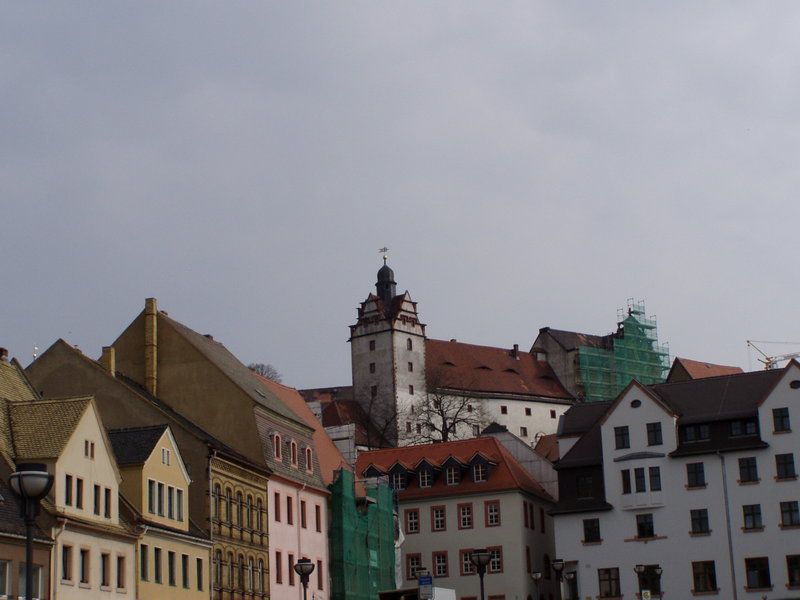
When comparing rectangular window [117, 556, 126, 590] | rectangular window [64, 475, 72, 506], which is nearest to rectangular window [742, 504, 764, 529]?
rectangular window [117, 556, 126, 590]

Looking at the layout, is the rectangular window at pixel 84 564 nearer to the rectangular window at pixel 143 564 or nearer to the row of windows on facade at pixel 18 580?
the row of windows on facade at pixel 18 580

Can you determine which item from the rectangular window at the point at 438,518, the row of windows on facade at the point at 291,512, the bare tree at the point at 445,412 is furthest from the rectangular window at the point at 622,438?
the bare tree at the point at 445,412

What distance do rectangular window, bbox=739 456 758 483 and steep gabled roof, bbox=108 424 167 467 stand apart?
3755 centimetres

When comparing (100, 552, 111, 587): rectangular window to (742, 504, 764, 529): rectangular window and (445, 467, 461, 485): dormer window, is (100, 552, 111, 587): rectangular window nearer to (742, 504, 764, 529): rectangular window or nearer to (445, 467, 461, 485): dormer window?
(742, 504, 764, 529): rectangular window

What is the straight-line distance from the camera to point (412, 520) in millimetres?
97125

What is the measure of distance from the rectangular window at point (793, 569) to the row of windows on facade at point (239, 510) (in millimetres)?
30501

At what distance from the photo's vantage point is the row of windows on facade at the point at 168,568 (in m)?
58.0

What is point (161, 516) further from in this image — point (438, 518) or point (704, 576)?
point (438, 518)

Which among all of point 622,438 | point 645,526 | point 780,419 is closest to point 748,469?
point 780,419

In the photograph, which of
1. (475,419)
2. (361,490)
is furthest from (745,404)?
(475,419)

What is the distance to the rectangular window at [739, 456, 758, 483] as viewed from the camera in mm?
83688

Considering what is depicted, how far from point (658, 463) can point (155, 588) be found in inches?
1499

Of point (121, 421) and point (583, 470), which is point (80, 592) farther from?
point (583, 470)

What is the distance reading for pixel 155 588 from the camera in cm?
5862
